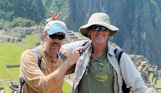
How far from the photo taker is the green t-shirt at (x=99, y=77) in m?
3.24

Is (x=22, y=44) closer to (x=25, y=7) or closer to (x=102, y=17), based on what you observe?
(x=102, y=17)

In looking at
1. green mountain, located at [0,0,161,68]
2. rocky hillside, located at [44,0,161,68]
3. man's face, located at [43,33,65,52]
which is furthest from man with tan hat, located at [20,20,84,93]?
rocky hillside, located at [44,0,161,68]

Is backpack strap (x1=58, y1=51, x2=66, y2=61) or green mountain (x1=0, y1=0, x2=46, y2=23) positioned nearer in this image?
backpack strap (x1=58, y1=51, x2=66, y2=61)

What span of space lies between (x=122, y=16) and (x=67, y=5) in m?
25.4

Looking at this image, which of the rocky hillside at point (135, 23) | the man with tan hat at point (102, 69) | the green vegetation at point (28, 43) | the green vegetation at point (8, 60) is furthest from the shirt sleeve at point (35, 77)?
the rocky hillside at point (135, 23)

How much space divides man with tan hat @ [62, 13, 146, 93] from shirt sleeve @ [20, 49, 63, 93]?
0.45m

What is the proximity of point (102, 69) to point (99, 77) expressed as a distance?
0.09 m

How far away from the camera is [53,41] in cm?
313

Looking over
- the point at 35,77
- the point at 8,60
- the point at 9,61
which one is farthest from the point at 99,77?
the point at 8,60

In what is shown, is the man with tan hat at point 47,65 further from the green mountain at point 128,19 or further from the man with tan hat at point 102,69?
the green mountain at point 128,19

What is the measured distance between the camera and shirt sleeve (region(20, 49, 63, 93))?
291cm

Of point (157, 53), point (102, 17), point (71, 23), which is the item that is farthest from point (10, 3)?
point (102, 17)

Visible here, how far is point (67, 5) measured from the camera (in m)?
92.0

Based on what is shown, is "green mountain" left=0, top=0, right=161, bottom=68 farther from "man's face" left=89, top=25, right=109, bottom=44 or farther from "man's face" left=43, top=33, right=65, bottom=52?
"man's face" left=43, top=33, right=65, bottom=52
